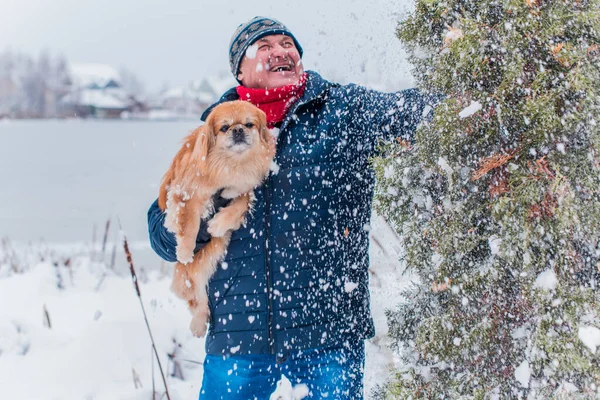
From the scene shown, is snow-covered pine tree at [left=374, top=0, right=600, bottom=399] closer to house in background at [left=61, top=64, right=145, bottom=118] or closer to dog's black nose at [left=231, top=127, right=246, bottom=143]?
dog's black nose at [left=231, top=127, right=246, bottom=143]

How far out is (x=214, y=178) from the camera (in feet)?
9.04

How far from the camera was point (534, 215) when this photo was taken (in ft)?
4.78

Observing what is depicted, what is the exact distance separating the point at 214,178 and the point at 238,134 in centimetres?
29

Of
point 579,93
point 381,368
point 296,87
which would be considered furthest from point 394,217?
point 381,368

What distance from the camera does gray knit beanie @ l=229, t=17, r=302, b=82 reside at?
2.67 meters

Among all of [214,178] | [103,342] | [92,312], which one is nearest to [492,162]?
[214,178]

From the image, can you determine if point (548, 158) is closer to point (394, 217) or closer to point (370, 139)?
point (394, 217)

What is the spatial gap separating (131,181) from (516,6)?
40.6ft

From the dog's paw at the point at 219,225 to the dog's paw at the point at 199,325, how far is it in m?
0.63

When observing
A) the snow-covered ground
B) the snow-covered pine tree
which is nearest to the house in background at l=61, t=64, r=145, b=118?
the snow-covered ground

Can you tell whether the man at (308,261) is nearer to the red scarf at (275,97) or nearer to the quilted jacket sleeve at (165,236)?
the red scarf at (275,97)

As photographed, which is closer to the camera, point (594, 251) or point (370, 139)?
point (594, 251)

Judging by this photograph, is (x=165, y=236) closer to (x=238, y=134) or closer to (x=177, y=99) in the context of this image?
(x=238, y=134)

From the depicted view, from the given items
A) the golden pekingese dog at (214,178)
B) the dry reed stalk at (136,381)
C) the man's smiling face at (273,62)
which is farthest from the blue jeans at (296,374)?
the dry reed stalk at (136,381)
